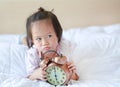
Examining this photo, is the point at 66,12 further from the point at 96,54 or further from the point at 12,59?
the point at 12,59

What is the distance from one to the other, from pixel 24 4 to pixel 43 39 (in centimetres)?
59

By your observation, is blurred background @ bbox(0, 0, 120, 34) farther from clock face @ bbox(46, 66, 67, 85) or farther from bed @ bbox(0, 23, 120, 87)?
clock face @ bbox(46, 66, 67, 85)

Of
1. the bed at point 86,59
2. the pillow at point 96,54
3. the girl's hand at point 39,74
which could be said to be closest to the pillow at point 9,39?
the bed at point 86,59

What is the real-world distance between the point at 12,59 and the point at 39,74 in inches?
8.5

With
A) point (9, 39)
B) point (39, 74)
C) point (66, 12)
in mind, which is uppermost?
point (66, 12)

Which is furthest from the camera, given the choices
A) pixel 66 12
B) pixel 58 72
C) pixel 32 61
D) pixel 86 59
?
pixel 66 12

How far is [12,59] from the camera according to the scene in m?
1.13

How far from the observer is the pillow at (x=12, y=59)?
3.49ft

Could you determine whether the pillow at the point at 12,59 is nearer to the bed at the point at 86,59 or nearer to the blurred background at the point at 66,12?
the bed at the point at 86,59

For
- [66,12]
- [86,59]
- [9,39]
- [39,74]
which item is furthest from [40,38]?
[66,12]

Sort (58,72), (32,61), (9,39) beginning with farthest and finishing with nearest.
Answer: (9,39)
(32,61)
(58,72)

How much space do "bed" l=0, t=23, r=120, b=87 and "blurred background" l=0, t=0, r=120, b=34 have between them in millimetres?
148

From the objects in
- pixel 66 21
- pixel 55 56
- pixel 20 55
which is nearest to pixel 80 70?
pixel 55 56

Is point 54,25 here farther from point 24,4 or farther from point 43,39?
point 24,4
